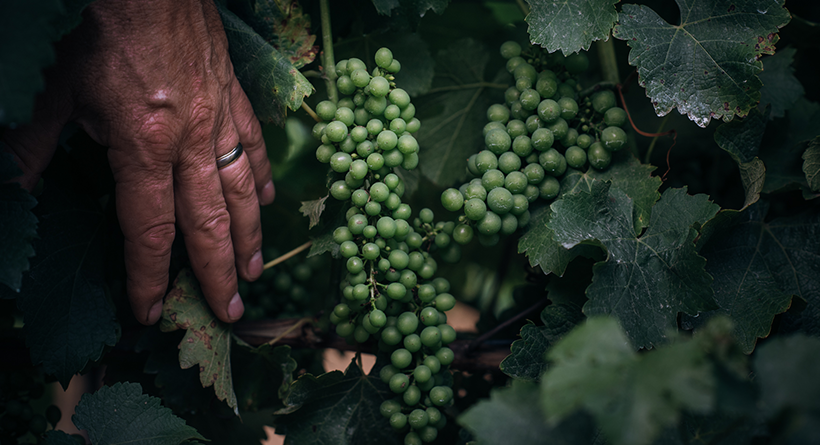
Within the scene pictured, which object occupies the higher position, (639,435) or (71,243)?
(639,435)

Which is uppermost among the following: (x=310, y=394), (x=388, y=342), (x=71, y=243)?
(x=71, y=243)

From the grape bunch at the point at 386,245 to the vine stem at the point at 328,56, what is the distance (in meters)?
0.03

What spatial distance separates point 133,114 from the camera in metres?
0.87

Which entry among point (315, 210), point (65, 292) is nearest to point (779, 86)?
point (315, 210)

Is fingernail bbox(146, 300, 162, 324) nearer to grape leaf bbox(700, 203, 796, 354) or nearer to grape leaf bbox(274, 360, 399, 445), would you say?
grape leaf bbox(274, 360, 399, 445)

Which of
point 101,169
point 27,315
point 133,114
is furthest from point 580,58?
point 27,315

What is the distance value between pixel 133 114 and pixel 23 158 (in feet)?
0.69

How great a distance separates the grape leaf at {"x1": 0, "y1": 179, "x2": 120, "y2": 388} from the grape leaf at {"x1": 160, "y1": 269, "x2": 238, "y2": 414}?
13 centimetres

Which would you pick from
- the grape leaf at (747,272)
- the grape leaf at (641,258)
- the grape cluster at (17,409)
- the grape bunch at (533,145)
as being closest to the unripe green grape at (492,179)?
the grape bunch at (533,145)

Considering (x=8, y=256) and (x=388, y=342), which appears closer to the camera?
(x=8, y=256)

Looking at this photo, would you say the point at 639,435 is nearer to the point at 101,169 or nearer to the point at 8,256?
the point at 8,256

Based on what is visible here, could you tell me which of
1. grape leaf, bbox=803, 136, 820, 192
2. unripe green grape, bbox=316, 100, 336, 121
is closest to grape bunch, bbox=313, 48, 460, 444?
unripe green grape, bbox=316, 100, 336, 121

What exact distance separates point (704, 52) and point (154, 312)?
1278mm

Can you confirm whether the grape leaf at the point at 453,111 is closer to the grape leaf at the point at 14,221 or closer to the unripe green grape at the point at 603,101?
the unripe green grape at the point at 603,101
